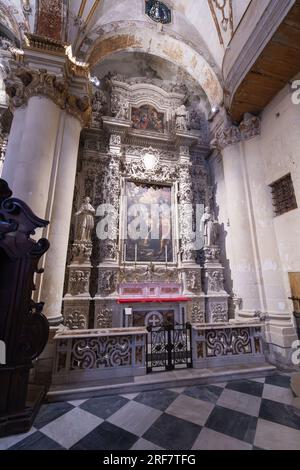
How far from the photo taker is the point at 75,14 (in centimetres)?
536

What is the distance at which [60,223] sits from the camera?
177 inches

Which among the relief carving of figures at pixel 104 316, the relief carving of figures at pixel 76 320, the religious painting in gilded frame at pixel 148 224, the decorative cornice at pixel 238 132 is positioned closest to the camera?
the relief carving of figures at pixel 76 320

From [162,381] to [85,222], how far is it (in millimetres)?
4274

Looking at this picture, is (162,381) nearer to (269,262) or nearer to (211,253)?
(269,262)

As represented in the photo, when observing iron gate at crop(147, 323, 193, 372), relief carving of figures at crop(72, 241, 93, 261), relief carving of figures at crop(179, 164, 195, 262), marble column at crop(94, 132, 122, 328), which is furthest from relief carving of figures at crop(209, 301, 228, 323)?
relief carving of figures at crop(72, 241, 93, 261)

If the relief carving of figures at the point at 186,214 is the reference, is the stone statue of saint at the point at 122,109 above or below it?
above

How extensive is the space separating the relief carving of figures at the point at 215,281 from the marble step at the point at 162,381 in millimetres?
2885

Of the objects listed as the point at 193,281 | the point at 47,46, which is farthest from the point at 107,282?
the point at 47,46

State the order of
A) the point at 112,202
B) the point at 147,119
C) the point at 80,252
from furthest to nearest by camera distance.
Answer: the point at 147,119, the point at 112,202, the point at 80,252

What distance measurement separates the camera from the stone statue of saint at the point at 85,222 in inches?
233

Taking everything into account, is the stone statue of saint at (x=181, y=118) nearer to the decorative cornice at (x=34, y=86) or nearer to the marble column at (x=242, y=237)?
the marble column at (x=242, y=237)

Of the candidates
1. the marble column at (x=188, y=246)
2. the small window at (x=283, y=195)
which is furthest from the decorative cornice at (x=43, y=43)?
the small window at (x=283, y=195)
